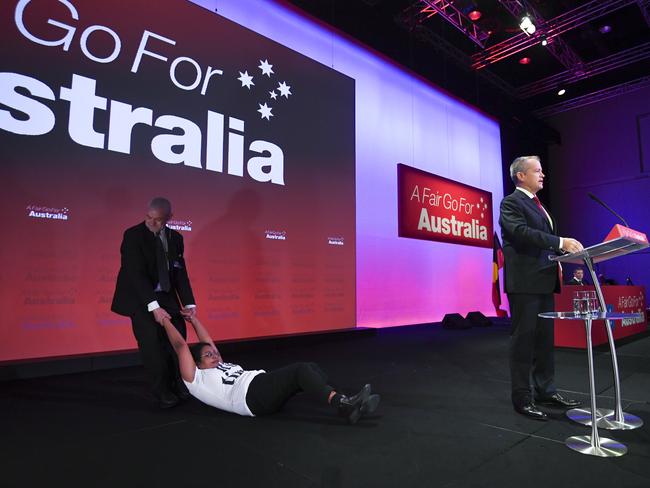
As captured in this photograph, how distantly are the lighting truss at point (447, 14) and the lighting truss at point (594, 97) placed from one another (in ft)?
13.6

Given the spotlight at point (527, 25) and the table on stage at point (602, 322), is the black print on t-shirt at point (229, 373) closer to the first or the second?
the table on stage at point (602, 322)

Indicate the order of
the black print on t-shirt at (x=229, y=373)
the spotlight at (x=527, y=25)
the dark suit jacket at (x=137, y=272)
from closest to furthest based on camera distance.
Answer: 1. the black print on t-shirt at (x=229, y=373)
2. the dark suit jacket at (x=137, y=272)
3. the spotlight at (x=527, y=25)

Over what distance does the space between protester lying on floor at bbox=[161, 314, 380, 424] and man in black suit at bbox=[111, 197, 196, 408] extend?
0.77 feet

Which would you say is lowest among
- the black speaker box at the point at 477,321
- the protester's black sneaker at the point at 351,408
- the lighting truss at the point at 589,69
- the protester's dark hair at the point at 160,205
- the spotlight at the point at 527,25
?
the protester's black sneaker at the point at 351,408

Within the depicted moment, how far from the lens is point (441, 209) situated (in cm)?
783

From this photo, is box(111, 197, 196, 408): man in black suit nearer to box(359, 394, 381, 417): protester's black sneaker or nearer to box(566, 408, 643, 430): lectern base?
box(359, 394, 381, 417): protester's black sneaker

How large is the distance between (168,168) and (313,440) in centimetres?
319

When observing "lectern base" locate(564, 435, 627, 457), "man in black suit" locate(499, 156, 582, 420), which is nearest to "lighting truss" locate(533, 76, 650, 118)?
"man in black suit" locate(499, 156, 582, 420)

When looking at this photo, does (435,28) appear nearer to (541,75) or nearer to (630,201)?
(541,75)

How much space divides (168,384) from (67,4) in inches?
135

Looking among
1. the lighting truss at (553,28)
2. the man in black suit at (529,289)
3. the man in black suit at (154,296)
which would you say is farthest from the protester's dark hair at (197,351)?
the lighting truss at (553,28)

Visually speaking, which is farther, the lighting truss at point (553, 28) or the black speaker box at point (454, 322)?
the black speaker box at point (454, 322)

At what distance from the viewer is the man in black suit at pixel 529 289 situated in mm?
2293

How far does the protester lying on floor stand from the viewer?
2.06 metres
